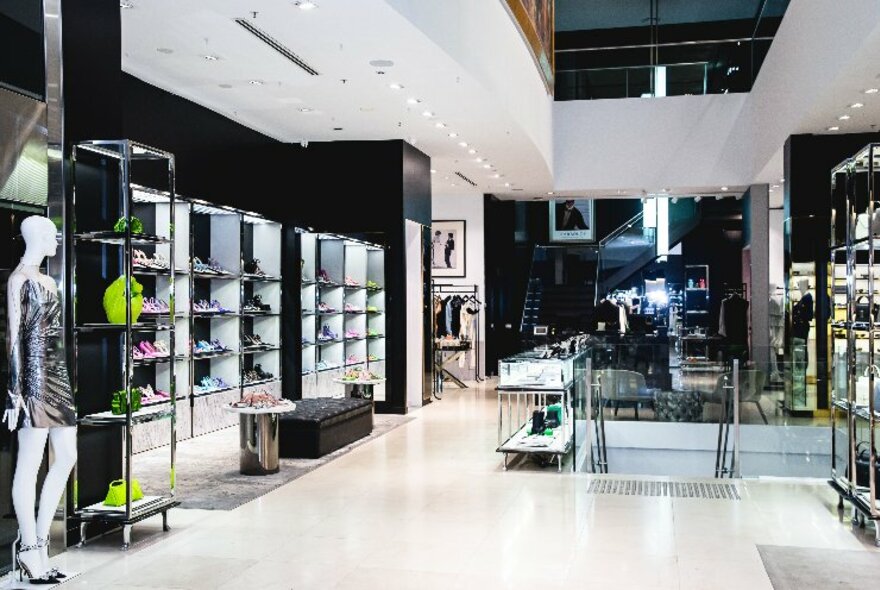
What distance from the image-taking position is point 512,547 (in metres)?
5.10

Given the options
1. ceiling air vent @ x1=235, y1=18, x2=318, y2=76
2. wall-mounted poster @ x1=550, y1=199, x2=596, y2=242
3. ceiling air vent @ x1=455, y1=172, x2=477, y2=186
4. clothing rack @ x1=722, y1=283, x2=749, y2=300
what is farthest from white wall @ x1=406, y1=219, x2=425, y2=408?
wall-mounted poster @ x1=550, y1=199, x2=596, y2=242

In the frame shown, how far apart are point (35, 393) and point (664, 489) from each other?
4.56 metres

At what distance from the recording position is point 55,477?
14.6 ft

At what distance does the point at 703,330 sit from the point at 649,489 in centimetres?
1105

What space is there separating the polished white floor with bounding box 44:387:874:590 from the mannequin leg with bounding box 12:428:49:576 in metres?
0.23

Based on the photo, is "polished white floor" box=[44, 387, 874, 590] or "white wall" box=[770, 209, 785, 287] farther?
"white wall" box=[770, 209, 785, 287]

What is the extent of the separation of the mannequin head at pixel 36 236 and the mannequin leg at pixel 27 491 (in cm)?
85

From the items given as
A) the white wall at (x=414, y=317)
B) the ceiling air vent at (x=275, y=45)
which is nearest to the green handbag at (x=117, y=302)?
the ceiling air vent at (x=275, y=45)

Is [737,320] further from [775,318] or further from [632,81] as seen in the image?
[632,81]

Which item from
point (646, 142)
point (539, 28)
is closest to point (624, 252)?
point (646, 142)

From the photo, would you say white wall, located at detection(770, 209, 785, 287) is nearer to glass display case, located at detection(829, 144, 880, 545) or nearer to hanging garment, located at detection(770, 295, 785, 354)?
hanging garment, located at detection(770, 295, 785, 354)

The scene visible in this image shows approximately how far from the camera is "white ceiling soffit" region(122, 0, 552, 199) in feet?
20.7

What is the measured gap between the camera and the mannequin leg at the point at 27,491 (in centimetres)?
430

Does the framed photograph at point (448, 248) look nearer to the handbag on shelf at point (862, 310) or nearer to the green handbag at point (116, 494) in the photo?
the handbag on shelf at point (862, 310)
